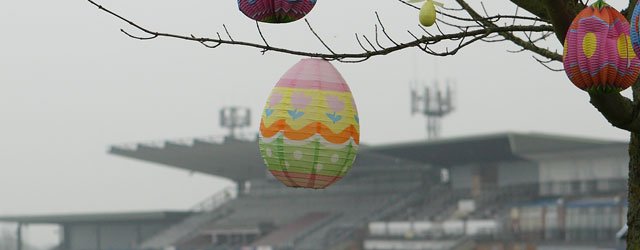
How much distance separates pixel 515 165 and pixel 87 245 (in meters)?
23.9

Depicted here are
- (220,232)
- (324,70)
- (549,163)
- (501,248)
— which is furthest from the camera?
(220,232)

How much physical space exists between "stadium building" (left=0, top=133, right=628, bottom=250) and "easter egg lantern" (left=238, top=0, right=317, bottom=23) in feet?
81.2

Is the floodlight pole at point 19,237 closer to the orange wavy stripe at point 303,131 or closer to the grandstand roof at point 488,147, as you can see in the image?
the grandstand roof at point 488,147

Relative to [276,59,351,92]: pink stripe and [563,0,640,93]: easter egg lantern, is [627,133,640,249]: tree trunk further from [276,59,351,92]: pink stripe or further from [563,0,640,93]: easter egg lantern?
[276,59,351,92]: pink stripe

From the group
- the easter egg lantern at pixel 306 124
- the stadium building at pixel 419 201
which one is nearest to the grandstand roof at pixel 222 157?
the stadium building at pixel 419 201

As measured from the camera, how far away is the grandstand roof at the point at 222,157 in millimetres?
41253

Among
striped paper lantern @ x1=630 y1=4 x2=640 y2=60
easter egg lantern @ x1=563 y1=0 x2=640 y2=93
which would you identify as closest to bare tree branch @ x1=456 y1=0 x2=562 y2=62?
easter egg lantern @ x1=563 y1=0 x2=640 y2=93

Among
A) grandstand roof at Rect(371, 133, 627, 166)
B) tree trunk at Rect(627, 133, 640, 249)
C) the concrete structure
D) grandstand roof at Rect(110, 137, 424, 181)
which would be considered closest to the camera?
tree trunk at Rect(627, 133, 640, 249)

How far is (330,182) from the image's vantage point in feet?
20.1

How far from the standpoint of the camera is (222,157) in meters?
45.4

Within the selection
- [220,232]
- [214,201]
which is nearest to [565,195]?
[220,232]

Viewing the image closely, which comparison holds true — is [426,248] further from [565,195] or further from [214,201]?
[214,201]

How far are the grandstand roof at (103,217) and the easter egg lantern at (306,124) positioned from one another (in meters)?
43.8

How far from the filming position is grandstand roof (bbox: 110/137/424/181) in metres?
41.3
